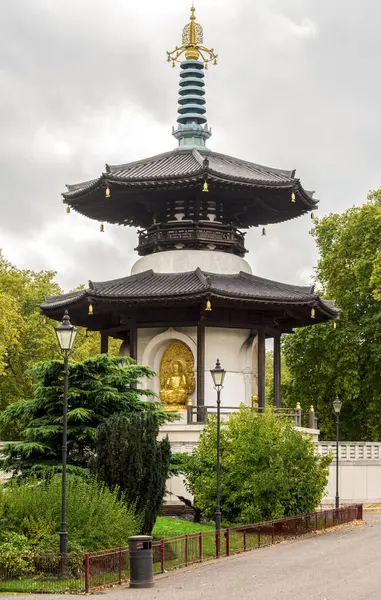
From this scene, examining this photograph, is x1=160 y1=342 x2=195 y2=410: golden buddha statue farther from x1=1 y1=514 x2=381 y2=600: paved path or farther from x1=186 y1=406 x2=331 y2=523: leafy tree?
x1=1 y1=514 x2=381 y2=600: paved path

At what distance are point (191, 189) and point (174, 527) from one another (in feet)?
52.8

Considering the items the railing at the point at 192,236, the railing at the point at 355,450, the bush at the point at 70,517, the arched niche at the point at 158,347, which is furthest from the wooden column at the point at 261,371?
the bush at the point at 70,517

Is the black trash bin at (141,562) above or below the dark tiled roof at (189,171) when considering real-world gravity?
below

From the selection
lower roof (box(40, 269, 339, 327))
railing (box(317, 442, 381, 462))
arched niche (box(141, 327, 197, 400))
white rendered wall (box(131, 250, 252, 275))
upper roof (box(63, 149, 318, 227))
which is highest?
upper roof (box(63, 149, 318, 227))

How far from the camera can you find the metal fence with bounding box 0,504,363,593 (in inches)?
906

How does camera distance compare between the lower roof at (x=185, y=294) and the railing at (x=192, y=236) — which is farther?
the railing at (x=192, y=236)

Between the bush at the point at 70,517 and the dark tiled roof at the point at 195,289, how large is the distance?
16282mm

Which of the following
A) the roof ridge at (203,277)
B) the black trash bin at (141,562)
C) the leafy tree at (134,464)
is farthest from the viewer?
the roof ridge at (203,277)

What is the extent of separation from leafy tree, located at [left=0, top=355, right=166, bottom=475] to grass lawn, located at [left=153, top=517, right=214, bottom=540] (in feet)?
9.50

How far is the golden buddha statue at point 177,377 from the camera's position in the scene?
45531mm

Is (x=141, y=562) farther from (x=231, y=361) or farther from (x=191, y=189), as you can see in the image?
(x=191, y=189)

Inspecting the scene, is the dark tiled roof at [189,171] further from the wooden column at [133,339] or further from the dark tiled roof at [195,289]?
the wooden column at [133,339]

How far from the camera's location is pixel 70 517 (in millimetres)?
26156

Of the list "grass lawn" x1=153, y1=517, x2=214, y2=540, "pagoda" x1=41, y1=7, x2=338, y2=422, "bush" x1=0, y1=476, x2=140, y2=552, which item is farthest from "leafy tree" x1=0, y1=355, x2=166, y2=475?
"pagoda" x1=41, y1=7, x2=338, y2=422
